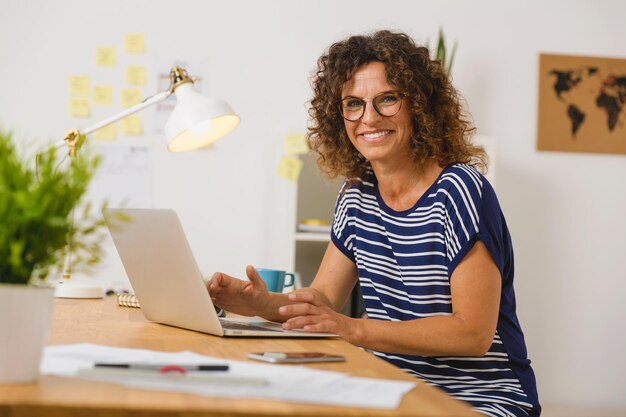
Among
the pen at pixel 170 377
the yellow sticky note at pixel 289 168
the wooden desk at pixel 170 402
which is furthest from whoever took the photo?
the yellow sticky note at pixel 289 168

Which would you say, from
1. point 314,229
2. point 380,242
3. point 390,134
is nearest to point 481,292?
point 380,242

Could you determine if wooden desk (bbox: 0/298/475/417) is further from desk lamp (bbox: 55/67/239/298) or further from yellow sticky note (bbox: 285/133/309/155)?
yellow sticky note (bbox: 285/133/309/155)

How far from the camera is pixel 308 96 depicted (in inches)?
123

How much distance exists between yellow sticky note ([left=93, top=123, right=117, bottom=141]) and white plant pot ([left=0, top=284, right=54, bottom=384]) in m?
2.33

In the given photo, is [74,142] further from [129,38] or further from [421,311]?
[129,38]

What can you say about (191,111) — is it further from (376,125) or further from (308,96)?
(308,96)

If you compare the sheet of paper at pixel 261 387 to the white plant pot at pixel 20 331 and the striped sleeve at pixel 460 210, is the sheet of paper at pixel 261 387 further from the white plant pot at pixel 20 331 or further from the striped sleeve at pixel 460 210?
the striped sleeve at pixel 460 210

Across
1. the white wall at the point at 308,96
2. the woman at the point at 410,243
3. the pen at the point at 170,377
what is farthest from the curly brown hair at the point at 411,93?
the pen at the point at 170,377

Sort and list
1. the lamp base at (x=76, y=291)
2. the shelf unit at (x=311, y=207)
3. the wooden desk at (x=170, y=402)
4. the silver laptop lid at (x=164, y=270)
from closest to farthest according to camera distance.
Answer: the wooden desk at (x=170, y=402)
the silver laptop lid at (x=164, y=270)
the lamp base at (x=76, y=291)
the shelf unit at (x=311, y=207)

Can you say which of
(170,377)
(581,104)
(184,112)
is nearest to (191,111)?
(184,112)

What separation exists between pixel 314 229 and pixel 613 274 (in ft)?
4.25

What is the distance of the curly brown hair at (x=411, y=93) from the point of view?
1.78 m

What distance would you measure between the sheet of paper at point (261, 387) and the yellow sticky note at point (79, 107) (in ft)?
7.07

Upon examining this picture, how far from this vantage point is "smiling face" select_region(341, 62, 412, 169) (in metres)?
1.78
